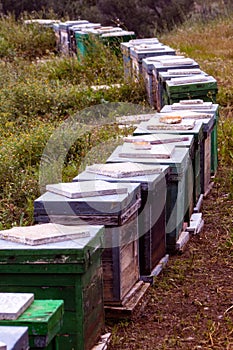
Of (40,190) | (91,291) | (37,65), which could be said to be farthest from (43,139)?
(37,65)

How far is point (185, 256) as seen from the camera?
5344 mm

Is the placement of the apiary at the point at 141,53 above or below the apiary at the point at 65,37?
above

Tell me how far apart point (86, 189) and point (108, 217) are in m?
0.26

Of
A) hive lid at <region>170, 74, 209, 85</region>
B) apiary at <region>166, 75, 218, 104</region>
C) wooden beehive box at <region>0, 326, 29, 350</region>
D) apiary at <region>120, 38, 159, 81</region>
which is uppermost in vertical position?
wooden beehive box at <region>0, 326, 29, 350</region>

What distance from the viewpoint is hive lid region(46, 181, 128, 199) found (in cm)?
419

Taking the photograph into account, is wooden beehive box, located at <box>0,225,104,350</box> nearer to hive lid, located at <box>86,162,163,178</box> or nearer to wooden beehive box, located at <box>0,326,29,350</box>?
wooden beehive box, located at <box>0,326,29,350</box>

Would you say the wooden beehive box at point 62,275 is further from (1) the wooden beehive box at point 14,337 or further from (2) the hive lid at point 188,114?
(2) the hive lid at point 188,114

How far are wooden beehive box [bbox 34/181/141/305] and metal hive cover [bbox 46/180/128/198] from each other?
1cm

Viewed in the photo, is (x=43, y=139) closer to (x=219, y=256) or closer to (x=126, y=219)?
(x=219, y=256)

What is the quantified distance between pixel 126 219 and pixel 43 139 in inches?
117

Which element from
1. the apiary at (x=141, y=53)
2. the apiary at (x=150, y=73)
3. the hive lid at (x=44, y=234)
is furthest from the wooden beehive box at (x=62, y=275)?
the apiary at (x=141, y=53)

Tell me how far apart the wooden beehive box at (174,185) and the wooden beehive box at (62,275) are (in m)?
1.52

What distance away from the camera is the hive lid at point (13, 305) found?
9.68 ft

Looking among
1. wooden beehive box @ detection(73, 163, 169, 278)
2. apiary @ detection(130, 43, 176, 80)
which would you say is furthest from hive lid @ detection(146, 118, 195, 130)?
apiary @ detection(130, 43, 176, 80)
